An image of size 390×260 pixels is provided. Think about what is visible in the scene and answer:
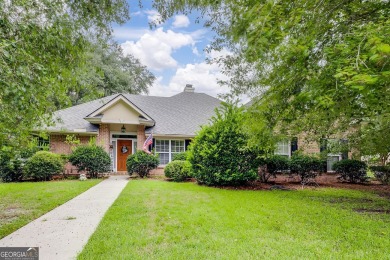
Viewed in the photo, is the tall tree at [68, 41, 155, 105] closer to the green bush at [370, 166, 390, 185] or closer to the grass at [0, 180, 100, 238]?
the grass at [0, 180, 100, 238]

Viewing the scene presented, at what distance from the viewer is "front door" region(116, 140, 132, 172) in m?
17.1

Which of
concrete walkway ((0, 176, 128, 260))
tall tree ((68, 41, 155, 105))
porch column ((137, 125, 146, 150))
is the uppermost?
tall tree ((68, 41, 155, 105))

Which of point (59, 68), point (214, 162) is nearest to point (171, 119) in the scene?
point (214, 162)

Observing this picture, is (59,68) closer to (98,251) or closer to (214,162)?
(98,251)

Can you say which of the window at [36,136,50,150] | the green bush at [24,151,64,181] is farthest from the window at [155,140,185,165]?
the window at [36,136,50,150]

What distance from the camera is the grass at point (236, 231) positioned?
4020mm

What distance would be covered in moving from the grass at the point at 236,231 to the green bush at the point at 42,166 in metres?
7.29

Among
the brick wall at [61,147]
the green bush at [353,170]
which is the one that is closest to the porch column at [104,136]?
the brick wall at [61,147]

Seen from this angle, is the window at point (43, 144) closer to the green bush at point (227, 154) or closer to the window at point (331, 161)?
the green bush at point (227, 154)

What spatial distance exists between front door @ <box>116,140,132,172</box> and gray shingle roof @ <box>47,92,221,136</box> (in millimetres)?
1763

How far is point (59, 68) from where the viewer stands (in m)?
4.83

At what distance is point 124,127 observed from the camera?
667 inches

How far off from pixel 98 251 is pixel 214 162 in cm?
794

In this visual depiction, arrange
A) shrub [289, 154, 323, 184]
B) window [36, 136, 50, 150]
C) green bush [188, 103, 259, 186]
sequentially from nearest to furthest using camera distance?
1. green bush [188, 103, 259, 186]
2. shrub [289, 154, 323, 184]
3. window [36, 136, 50, 150]
